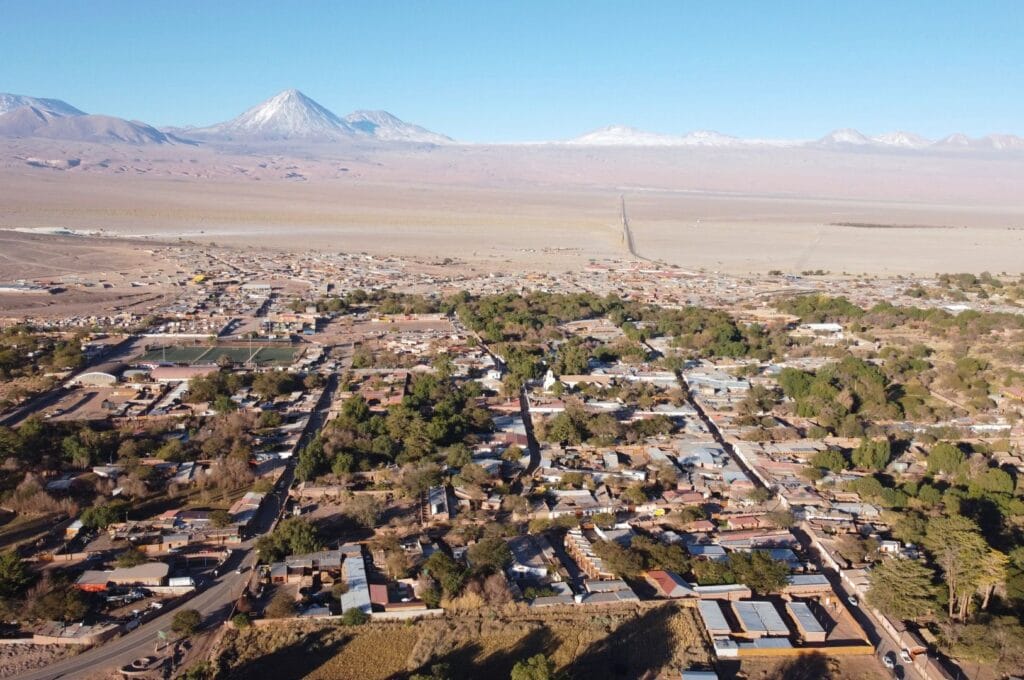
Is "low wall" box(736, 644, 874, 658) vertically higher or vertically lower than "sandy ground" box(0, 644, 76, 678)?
higher

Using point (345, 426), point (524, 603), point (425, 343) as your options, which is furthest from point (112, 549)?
point (425, 343)

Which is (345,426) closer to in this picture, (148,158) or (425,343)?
(425,343)

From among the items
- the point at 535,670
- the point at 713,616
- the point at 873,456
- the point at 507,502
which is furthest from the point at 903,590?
the point at 507,502

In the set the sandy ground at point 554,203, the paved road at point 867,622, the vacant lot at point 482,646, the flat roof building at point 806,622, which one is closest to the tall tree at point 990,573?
the paved road at point 867,622

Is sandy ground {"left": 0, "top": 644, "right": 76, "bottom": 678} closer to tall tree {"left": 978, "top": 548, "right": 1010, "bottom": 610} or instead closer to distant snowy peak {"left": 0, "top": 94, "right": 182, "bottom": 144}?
tall tree {"left": 978, "top": 548, "right": 1010, "bottom": 610}

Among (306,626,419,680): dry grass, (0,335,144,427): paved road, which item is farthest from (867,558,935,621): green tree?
(0,335,144,427): paved road
